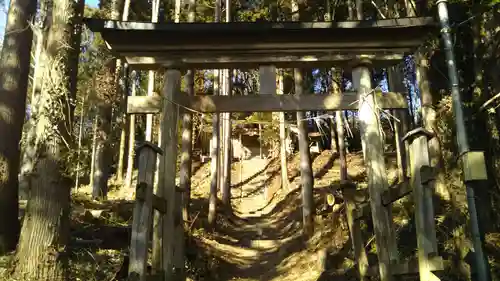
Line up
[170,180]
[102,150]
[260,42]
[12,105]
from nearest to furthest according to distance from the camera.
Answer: [170,180]
[260,42]
[12,105]
[102,150]

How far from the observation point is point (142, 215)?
541cm

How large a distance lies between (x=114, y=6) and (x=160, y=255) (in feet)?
33.7

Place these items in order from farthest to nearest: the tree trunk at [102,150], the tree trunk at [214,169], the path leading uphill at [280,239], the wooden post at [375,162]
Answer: the tree trunk at [214,169] < the tree trunk at [102,150] < the path leading uphill at [280,239] < the wooden post at [375,162]

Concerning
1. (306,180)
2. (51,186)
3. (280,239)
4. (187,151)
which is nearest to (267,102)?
(51,186)

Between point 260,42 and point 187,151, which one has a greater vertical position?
point 260,42

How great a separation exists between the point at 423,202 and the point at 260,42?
3141 millimetres

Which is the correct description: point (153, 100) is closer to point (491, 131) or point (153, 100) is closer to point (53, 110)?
point (53, 110)

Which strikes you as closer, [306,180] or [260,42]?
[260,42]

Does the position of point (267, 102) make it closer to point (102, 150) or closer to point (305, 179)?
point (305, 179)

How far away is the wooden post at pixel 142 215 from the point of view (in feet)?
17.1

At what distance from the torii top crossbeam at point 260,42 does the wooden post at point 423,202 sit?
5.48ft

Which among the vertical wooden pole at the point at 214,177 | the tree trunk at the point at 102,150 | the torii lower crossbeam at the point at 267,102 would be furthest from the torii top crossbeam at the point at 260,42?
the vertical wooden pole at the point at 214,177

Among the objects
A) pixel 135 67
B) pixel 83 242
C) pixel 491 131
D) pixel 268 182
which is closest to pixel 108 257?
pixel 83 242

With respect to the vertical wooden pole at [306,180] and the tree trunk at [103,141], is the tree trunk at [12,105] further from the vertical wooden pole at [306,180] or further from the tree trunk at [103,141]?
the vertical wooden pole at [306,180]
